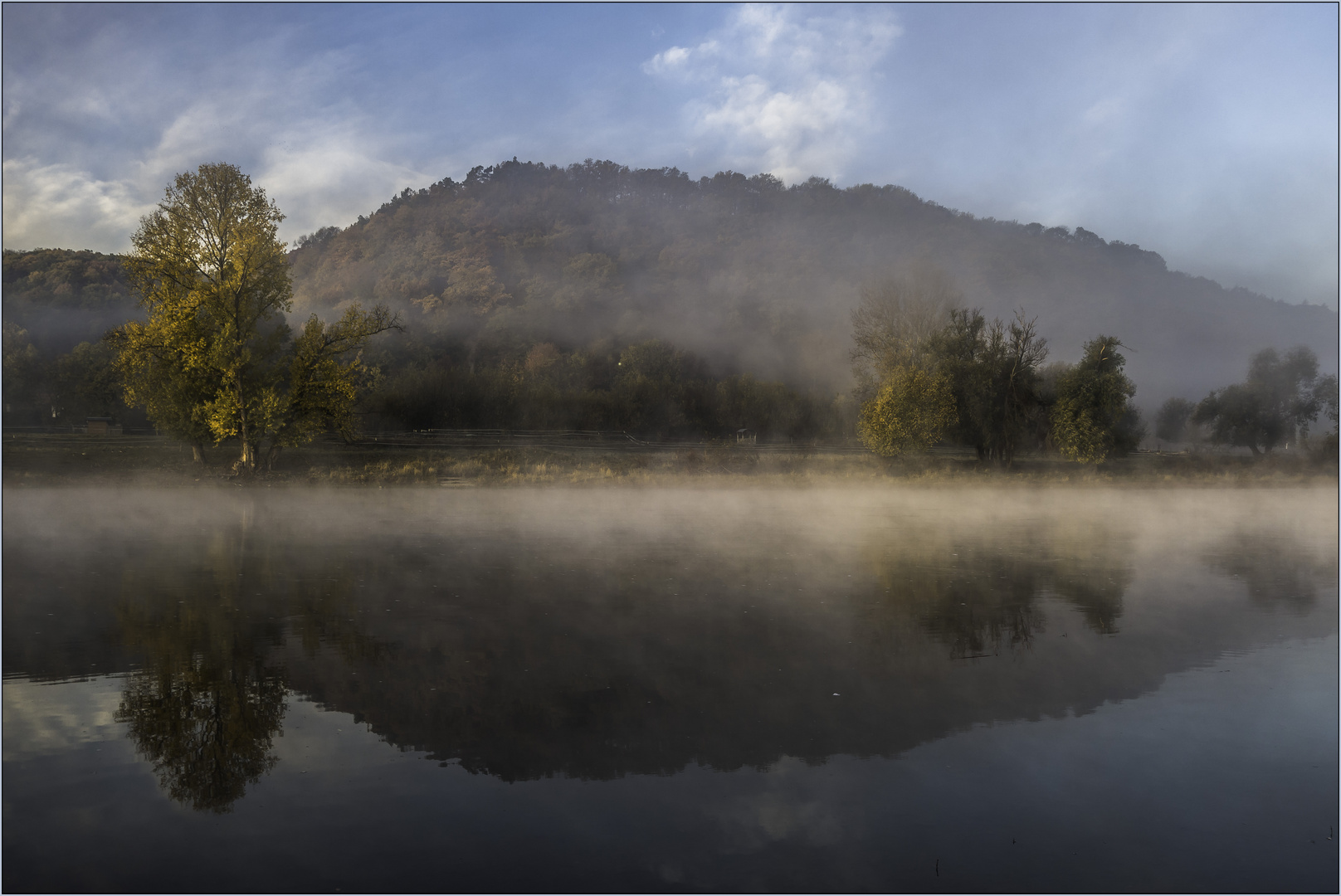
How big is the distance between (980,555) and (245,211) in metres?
31.9

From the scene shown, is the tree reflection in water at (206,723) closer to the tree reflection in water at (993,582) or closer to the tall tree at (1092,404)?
the tree reflection in water at (993,582)

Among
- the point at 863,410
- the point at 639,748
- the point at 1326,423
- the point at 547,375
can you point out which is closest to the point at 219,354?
the point at 639,748

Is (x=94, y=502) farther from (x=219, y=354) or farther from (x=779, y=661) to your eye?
(x=779, y=661)

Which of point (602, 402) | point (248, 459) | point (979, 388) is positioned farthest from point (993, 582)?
point (602, 402)

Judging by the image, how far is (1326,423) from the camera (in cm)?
7438

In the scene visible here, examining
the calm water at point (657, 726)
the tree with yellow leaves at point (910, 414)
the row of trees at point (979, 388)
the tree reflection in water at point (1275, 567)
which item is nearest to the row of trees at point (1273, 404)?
the row of trees at point (979, 388)

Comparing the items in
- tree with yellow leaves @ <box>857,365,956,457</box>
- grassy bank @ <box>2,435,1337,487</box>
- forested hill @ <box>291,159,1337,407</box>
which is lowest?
grassy bank @ <box>2,435,1337,487</box>

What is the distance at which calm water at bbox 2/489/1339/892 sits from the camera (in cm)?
545

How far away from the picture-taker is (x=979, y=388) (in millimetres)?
54219

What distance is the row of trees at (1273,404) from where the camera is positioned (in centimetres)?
7462

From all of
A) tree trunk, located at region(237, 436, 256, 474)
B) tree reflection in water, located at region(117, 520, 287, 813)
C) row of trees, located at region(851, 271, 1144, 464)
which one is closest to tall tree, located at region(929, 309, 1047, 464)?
row of trees, located at region(851, 271, 1144, 464)

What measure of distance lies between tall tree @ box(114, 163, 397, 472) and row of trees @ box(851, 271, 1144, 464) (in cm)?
3200

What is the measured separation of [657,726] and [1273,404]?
86505 millimetres

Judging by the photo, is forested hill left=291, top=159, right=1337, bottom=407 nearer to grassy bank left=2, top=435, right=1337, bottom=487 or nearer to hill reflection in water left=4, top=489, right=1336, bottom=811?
grassy bank left=2, top=435, right=1337, bottom=487
